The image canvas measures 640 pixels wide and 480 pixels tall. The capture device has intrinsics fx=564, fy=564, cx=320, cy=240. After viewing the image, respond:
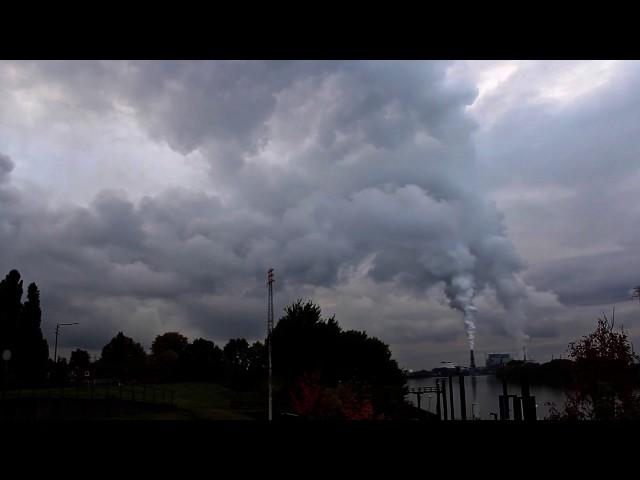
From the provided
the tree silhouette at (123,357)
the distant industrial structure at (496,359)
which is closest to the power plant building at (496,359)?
the distant industrial structure at (496,359)

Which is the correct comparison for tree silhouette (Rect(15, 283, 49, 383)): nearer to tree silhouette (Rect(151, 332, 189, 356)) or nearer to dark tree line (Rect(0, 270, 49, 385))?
dark tree line (Rect(0, 270, 49, 385))

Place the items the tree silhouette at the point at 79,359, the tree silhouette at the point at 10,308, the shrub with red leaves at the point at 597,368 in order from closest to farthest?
1. the shrub with red leaves at the point at 597,368
2. the tree silhouette at the point at 10,308
3. the tree silhouette at the point at 79,359

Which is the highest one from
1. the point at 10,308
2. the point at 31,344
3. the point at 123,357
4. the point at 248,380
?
the point at 10,308

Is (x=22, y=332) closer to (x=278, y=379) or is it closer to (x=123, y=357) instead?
(x=278, y=379)

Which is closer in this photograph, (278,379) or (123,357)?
(278,379)

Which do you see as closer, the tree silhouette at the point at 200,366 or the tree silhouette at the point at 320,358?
the tree silhouette at the point at 320,358

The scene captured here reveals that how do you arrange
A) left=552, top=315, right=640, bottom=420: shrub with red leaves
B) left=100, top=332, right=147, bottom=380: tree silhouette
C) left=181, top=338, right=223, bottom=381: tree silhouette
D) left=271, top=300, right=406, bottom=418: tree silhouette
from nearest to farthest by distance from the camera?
left=552, top=315, right=640, bottom=420: shrub with red leaves → left=271, top=300, right=406, bottom=418: tree silhouette → left=181, top=338, right=223, bottom=381: tree silhouette → left=100, top=332, right=147, bottom=380: tree silhouette

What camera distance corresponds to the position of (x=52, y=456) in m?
2.08

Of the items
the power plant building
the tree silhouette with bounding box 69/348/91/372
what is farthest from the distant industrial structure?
the tree silhouette with bounding box 69/348/91/372

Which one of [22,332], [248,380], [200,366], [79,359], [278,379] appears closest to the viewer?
[22,332]

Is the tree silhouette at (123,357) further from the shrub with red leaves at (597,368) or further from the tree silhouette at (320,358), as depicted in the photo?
the shrub with red leaves at (597,368)

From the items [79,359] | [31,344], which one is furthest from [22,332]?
[79,359]
